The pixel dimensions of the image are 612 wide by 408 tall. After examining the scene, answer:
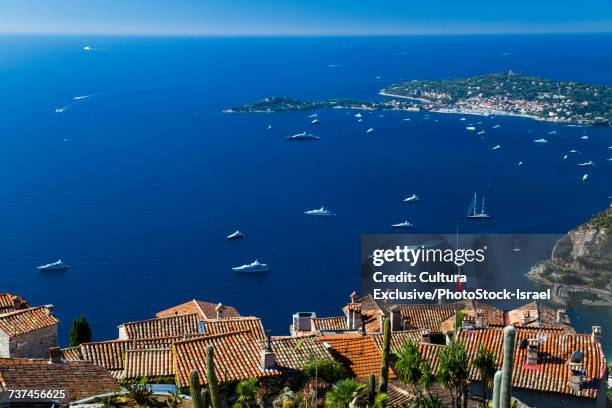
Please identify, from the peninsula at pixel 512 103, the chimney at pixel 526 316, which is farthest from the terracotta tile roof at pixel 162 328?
the peninsula at pixel 512 103

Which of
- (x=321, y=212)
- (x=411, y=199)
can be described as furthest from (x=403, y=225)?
(x=411, y=199)

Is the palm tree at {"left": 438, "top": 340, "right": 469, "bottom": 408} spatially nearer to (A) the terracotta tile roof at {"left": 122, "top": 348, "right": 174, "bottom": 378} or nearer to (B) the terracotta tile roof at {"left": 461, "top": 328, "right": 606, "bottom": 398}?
(B) the terracotta tile roof at {"left": 461, "top": 328, "right": 606, "bottom": 398}

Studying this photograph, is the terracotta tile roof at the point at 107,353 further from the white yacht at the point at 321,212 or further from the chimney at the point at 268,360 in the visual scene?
the white yacht at the point at 321,212

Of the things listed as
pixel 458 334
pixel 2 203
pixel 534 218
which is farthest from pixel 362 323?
pixel 2 203

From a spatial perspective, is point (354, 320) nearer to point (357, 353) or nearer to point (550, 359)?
point (357, 353)

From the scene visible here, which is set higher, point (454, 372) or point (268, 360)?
point (454, 372)

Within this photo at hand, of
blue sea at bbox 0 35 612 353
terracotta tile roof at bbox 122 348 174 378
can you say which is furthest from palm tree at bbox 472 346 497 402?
blue sea at bbox 0 35 612 353
